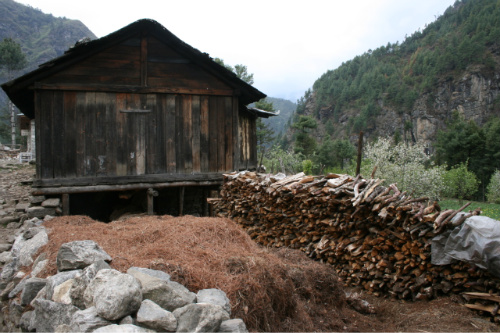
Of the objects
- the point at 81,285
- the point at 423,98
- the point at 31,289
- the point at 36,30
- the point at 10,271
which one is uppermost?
the point at 36,30

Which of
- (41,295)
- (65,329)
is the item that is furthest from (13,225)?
(65,329)

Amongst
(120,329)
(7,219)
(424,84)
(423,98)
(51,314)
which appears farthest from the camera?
(423,98)

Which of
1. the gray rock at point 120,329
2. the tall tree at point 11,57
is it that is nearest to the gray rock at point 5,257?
the gray rock at point 120,329

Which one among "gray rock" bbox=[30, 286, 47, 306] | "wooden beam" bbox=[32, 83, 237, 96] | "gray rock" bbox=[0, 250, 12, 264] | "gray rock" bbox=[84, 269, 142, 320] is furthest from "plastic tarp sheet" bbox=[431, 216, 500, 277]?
"wooden beam" bbox=[32, 83, 237, 96]

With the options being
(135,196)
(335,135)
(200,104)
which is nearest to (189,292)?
(200,104)

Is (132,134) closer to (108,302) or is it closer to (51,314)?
(51,314)

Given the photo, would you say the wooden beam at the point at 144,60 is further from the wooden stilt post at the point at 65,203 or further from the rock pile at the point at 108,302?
the rock pile at the point at 108,302

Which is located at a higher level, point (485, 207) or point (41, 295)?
point (41, 295)

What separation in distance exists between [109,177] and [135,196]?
Answer: 7.30 feet

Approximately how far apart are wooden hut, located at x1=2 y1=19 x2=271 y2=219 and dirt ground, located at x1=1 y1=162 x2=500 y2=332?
12.8ft

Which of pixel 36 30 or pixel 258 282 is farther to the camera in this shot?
pixel 36 30

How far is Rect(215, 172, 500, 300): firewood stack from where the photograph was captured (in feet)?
15.6

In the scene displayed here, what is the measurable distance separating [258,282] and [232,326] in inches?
33.4

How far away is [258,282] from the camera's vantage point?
11.9 feet
